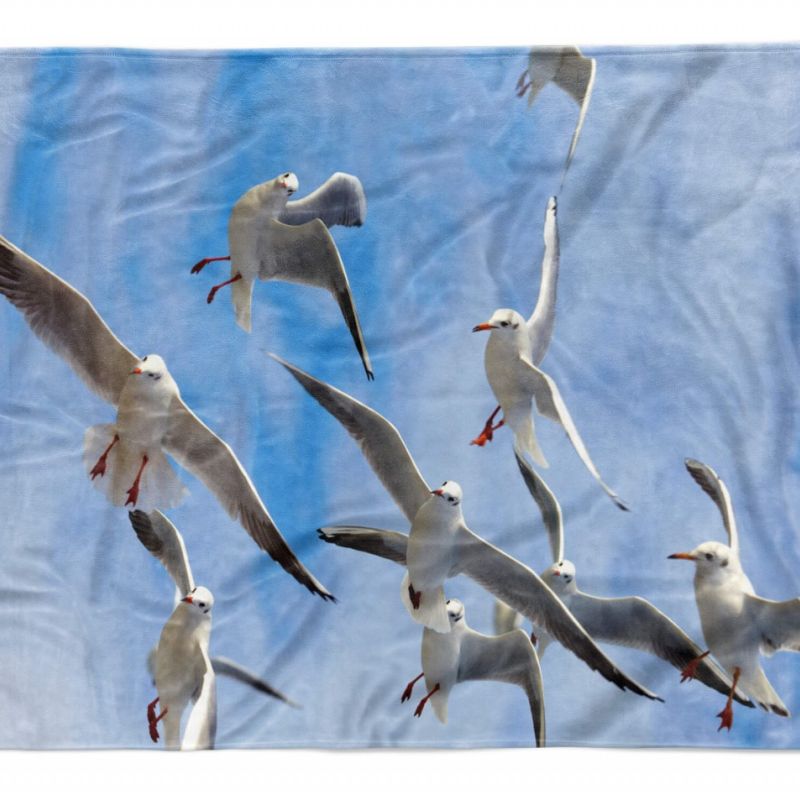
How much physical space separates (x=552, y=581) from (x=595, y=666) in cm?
10

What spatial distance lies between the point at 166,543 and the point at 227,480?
0.10 meters

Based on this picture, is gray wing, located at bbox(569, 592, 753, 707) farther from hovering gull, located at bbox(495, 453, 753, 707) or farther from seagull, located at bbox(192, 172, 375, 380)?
seagull, located at bbox(192, 172, 375, 380)

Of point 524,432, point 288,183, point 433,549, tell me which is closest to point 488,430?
point 524,432

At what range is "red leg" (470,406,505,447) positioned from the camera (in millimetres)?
813

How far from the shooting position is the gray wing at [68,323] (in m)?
0.81

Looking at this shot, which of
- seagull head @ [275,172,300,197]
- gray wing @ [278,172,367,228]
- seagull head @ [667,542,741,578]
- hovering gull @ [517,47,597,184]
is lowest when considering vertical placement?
seagull head @ [667,542,741,578]

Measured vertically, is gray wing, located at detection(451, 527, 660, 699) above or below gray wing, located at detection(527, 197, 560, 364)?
below

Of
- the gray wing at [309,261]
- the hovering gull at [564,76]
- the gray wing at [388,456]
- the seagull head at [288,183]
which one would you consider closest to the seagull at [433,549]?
the gray wing at [388,456]

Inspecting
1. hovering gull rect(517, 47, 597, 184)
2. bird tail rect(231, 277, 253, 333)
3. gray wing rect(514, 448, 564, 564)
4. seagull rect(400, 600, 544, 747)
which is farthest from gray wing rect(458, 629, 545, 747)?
hovering gull rect(517, 47, 597, 184)

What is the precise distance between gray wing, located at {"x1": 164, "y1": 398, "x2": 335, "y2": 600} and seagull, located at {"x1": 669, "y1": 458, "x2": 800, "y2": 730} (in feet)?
1.34

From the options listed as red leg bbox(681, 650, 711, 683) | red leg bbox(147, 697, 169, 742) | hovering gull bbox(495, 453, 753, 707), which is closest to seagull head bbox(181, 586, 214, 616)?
red leg bbox(147, 697, 169, 742)

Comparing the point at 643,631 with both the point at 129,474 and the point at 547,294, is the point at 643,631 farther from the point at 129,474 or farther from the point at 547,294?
the point at 129,474

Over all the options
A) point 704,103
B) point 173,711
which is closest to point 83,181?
point 173,711

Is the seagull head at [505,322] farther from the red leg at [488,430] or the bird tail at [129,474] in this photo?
the bird tail at [129,474]
